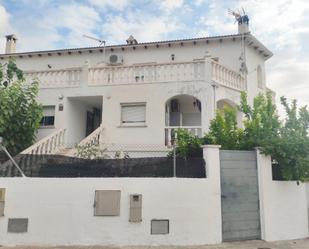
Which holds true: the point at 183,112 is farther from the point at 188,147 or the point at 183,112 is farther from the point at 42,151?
the point at 42,151

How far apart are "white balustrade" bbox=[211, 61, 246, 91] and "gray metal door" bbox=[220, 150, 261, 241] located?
5520 millimetres

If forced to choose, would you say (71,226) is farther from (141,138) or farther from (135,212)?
(141,138)

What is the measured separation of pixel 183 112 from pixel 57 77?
6634 millimetres

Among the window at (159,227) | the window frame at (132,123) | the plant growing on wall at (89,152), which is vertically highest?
the window frame at (132,123)

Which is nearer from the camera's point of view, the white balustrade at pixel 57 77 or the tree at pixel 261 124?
the tree at pixel 261 124

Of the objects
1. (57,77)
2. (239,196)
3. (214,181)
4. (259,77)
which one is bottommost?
(239,196)

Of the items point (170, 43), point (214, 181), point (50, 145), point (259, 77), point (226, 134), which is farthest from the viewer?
point (259, 77)

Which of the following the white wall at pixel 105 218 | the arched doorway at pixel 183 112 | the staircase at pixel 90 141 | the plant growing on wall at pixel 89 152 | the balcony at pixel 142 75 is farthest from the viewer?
the arched doorway at pixel 183 112

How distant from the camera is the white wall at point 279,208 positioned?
920 cm

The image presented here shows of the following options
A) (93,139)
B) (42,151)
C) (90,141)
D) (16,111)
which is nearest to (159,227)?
(90,141)

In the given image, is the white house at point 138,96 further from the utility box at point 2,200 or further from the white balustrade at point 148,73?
the utility box at point 2,200

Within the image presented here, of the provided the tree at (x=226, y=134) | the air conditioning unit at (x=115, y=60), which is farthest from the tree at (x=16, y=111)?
the tree at (x=226, y=134)

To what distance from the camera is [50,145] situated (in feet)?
43.9

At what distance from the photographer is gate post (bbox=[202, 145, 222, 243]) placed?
28.2ft
